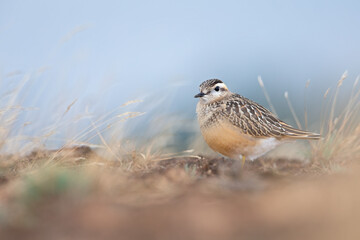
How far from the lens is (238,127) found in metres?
6.98

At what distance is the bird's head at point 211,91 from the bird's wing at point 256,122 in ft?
0.76

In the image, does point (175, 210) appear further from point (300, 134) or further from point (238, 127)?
point (300, 134)

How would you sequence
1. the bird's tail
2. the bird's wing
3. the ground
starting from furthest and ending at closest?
A: the bird's tail < the bird's wing < the ground

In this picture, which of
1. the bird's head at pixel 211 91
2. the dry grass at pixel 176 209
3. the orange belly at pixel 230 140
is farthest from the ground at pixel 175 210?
the bird's head at pixel 211 91

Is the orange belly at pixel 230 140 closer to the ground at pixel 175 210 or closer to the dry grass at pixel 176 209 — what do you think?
the dry grass at pixel 176 209

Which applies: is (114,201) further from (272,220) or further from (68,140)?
(68,140)

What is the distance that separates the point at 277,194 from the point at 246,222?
45cm

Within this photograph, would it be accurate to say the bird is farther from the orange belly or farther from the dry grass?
the dry grass

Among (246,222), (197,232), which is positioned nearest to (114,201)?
(197,232)

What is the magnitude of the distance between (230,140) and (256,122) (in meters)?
0.64

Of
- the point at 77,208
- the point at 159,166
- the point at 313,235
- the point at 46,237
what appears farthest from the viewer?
the point at 159,166

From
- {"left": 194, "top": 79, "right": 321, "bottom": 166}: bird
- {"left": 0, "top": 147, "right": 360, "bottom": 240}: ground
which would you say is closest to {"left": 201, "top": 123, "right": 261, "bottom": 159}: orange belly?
{"left": 194, "top": 79, "right": 321, "bottom": 166}: bird

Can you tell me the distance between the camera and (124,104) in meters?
7.55

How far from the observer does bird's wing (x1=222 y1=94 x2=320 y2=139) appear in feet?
23.1
